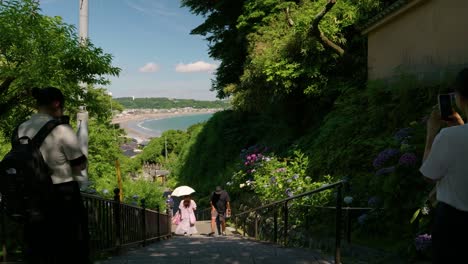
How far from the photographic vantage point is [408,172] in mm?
5488

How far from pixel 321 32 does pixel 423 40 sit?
13.0 ft

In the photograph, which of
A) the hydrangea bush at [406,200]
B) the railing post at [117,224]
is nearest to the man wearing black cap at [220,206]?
the railing post at [117,224]

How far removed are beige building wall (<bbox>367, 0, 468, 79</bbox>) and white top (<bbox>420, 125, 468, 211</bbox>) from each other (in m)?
7.69

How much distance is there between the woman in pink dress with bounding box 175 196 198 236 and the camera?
41.6 ft

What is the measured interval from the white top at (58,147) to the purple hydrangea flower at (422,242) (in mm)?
3422

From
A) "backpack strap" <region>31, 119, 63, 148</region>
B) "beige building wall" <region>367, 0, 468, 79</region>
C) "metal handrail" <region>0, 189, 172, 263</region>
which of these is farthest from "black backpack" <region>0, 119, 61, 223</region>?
"beige building wall" <region>367, 0, 468, 79</region>

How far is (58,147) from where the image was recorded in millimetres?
3000

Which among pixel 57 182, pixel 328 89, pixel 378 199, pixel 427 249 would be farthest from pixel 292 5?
pixel 57 182

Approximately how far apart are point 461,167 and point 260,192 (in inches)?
455

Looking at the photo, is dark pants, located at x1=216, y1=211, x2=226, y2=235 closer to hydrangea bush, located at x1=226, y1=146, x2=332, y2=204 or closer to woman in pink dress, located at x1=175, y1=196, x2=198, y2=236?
woman in pink dress, located at x1=175, y1=196, x2=198, y2=236

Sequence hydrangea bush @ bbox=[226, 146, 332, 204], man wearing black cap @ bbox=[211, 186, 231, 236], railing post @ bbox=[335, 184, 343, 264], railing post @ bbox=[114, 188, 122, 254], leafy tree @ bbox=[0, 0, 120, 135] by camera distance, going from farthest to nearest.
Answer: man wearing black cap @ bbox=[211, 186, 231, 236], hydrangea bush @ bbox=[226, 146, 332, 204], leafy tree @ bbox=[0, 0, 120, 135], railing post @ bbox=[114, 188, 122, 254], railing post @ bbox=[335, 184, 343, 264]

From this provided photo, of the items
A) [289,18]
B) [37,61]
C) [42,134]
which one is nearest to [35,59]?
[37,61]

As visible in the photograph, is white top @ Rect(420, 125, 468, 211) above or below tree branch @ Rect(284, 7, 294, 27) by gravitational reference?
below

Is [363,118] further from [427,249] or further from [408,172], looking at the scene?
[427,249]
